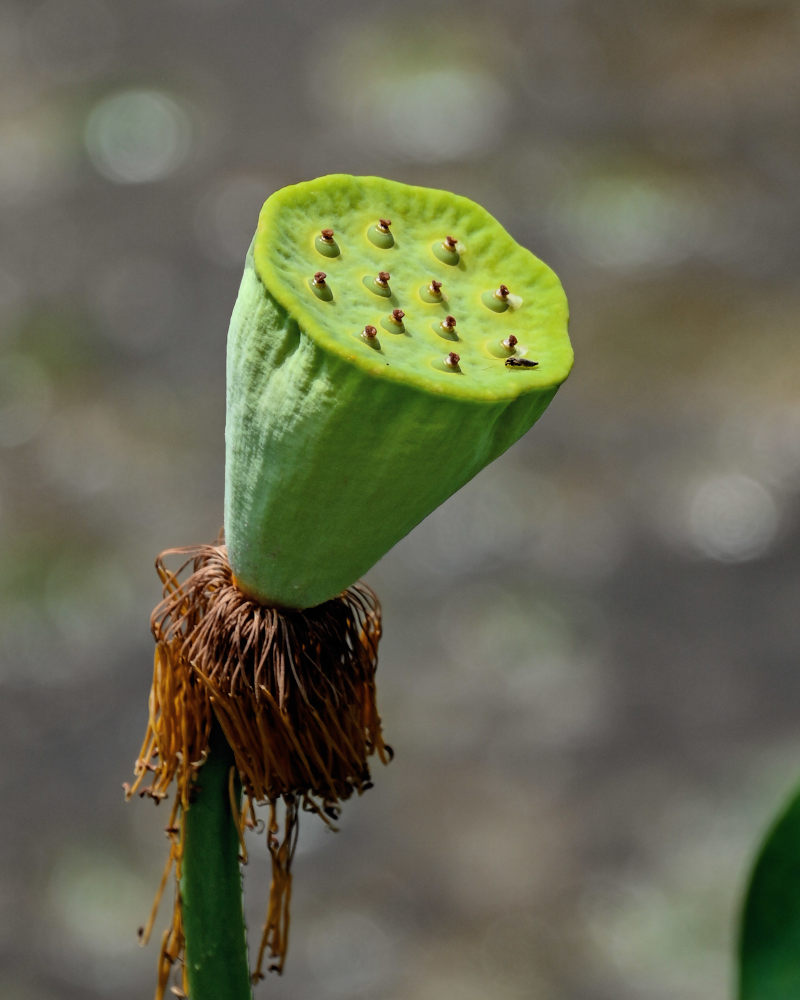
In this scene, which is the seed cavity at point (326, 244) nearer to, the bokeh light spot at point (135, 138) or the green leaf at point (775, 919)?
the green leaf at point (775, 919)

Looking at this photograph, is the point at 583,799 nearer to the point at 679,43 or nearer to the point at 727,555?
the point at 727,555

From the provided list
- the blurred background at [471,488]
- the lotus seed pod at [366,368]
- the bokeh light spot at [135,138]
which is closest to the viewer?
the lotus seed pod at [366,368]

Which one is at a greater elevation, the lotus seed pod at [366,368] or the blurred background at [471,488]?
the blurred background at [471,488]

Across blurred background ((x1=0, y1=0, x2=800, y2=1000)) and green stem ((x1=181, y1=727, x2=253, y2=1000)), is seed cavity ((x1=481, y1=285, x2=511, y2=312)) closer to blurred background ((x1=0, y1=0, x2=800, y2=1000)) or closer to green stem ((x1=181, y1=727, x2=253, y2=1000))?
green stem ((x1=181, y1=727, x2=253, y2=1000))

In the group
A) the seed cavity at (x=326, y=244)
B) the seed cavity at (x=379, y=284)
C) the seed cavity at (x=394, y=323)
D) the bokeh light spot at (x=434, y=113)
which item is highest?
the bokeh light spot at (x=434, y=113)

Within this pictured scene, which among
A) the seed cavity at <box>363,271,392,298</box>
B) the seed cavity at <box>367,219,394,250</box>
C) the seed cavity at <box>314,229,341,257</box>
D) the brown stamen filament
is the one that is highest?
the seed cavity at <box>367,219,394,250</box>

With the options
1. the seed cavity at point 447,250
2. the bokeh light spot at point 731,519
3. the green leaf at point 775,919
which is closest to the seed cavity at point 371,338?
the seed cavity at point 447,250

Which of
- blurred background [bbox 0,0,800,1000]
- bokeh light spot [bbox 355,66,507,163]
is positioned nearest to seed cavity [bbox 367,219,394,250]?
blurred background [bbox 0,0,800,1000]

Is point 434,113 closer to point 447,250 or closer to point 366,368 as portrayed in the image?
point 447,250
